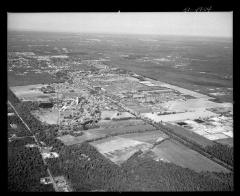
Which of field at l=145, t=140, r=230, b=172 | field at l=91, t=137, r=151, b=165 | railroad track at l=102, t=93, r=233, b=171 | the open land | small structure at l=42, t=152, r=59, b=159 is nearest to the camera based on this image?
field at l=145, t=140, r=230, b=172

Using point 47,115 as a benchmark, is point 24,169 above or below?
below

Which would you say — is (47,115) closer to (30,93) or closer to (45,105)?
(45,105)

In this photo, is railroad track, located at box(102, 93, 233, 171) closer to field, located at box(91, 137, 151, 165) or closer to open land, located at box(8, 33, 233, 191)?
open land, located at box(8, 33, 233, 191)

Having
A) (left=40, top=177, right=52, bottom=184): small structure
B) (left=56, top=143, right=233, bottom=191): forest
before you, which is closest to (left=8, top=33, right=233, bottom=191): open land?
(left=56, top=143, right=233, bottom=191): forest

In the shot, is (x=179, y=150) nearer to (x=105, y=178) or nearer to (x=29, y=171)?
(x=105, y=178)

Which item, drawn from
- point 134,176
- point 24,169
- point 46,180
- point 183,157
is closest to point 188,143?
point 183,157

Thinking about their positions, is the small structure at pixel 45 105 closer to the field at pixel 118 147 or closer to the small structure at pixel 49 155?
the field at pixel 118 147

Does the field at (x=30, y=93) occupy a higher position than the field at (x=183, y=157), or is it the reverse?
the field at (x=30, y=93)

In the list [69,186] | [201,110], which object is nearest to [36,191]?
[69,186]

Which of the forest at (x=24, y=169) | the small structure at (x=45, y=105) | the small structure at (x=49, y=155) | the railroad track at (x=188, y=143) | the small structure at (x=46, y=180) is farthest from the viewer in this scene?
the small structure at (x=45, y=105)

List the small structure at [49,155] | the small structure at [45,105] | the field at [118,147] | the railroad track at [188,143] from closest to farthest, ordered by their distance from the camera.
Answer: the small structure at [49,155], the railroad track at [188,143], the field at [118,147], the small structure at [45,105]

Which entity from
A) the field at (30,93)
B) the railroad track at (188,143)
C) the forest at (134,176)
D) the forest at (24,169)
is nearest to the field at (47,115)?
the field at (30,93)
